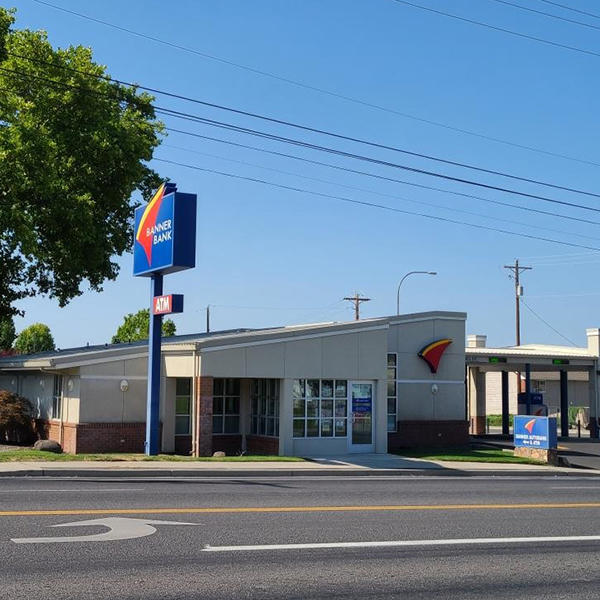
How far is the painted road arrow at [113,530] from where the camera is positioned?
981cm

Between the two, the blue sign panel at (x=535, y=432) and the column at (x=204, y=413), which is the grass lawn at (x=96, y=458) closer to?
the column at (x=204, y=413)

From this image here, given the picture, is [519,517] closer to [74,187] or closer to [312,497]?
[312,497]

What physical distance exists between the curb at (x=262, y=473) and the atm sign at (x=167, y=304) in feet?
15.0

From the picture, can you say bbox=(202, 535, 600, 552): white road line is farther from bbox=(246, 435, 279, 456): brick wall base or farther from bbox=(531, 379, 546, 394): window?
bbox=(531, 379, 546, 394): window

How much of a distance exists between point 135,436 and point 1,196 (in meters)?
8.93

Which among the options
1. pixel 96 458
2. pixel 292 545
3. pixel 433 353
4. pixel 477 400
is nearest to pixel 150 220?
pixel 96 458

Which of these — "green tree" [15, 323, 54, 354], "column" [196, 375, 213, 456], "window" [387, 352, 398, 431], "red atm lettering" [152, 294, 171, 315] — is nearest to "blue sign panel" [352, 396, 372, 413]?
"window" [387, 352, 398, 431]

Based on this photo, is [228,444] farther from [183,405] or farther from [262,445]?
[183,405]

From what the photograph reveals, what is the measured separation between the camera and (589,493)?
1830 cm

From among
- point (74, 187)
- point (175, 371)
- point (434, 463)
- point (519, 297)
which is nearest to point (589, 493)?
point (434, 463)

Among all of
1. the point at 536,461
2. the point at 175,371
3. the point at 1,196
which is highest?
the point at 1,196

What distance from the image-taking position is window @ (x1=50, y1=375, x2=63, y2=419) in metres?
28.5

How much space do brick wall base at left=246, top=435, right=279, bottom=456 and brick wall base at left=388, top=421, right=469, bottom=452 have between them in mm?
5251

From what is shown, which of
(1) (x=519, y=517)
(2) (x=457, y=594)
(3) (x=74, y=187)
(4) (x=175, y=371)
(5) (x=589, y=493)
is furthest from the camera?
(3) (x=74, y=187)
